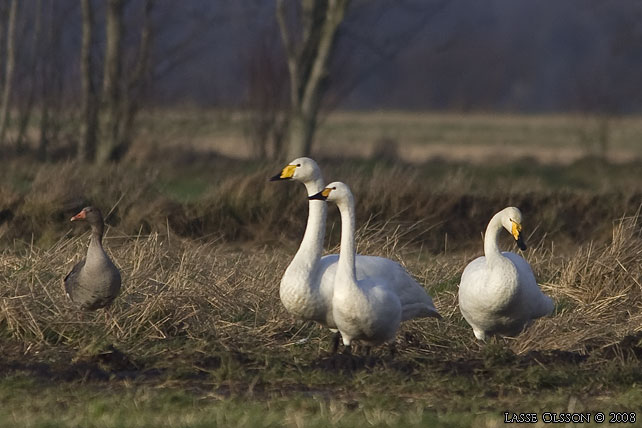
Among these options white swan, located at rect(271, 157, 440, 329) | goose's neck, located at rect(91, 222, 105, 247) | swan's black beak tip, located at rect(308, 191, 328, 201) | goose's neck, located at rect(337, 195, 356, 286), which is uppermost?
swan's black beak tip, located at rect(308, 191, 328, 201)

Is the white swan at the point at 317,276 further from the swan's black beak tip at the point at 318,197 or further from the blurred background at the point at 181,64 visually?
the blurred background at the point at 181,64

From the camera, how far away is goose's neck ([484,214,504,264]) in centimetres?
860

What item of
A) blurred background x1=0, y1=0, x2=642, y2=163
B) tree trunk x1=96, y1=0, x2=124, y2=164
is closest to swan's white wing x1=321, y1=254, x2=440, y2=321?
blurred background x1=0, y1=0, x2=642, y2=163

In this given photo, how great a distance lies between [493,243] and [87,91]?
15.9m

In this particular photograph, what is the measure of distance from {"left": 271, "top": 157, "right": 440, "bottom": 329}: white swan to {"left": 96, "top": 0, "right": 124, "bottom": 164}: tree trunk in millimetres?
14307

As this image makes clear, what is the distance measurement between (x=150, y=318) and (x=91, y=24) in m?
15.3

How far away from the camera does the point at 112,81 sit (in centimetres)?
2292

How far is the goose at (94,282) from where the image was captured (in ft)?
28.6

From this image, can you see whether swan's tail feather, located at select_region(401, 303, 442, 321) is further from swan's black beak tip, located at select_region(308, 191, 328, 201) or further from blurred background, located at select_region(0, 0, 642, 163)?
blurred background, located at select_region(0, 0, 642, 163)

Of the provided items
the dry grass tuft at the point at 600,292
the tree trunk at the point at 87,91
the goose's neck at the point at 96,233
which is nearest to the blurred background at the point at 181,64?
the tree trunk at the point at 87,91

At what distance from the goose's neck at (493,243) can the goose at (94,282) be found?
2461 mm

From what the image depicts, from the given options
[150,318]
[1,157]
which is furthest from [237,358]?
[1,157]

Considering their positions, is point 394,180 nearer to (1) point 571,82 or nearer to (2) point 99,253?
(2) point 99,253

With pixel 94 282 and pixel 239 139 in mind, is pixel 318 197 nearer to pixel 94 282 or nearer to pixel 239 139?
pixel 94 282
